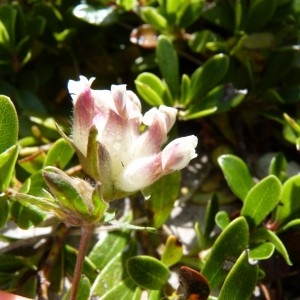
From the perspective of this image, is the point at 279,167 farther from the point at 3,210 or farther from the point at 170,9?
the point at 3,210

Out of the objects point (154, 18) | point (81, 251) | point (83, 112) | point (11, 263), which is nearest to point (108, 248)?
point (11, 263)

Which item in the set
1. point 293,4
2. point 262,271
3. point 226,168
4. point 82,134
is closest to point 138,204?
point 226,168

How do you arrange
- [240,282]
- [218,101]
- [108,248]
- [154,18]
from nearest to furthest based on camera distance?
[240,282]
[108,248]
[218,101]
[154,18]

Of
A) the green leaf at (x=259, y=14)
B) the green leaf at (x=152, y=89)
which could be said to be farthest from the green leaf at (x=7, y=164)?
the green leaf at (x=259, y=14)

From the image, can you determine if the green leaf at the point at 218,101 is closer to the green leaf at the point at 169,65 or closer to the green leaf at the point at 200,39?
the green leaf at the point at 169,65

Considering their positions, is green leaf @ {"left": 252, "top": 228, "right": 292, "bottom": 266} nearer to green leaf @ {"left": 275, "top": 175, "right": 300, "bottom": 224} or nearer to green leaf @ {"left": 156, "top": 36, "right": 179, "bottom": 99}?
green leaf @ {"left": 275, "top": 175, "right": 300, "bottom": 224}

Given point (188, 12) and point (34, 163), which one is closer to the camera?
point (34, 163)

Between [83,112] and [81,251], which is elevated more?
[83,112]

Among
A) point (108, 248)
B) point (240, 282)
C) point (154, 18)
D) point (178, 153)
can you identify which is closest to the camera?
point (178, 153)

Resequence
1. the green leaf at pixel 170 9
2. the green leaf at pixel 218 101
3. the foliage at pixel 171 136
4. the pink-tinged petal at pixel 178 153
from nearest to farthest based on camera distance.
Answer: the pink-tinged petal at pixel 178 153, the foliage at pixel 171 136, the green leaf at pixel 218 101, the green leaf at pixel 170 9
